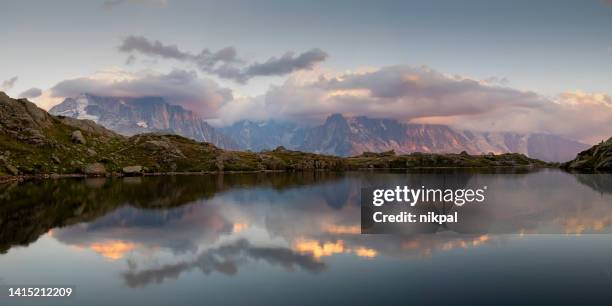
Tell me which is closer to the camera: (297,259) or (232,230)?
(297,259)

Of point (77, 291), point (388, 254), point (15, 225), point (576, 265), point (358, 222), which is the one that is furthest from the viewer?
point (358, 222)

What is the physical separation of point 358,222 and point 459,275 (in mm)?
A: 32973

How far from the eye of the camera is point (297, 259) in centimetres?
4412

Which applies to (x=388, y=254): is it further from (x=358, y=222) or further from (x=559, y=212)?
(x=559, y=212)

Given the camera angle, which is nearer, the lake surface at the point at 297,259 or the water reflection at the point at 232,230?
the lake surface at the point at 297,259

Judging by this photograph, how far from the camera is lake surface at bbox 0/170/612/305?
32.4m

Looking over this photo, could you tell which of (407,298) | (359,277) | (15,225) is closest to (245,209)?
(15,225)

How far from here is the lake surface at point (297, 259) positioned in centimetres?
3241

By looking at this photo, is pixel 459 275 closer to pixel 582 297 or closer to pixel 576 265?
pixel 582 297

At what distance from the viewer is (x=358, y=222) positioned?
2746 inches

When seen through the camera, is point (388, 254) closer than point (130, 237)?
Yes

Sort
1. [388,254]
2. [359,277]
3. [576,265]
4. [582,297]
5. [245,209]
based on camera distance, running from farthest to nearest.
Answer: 1. [245,209]
2. [388,254]
3. [576,265]
4. [359,277]
5. [582,297]

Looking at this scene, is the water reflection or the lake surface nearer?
the lake surface

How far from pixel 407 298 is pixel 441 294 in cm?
304
